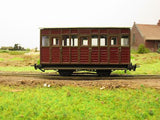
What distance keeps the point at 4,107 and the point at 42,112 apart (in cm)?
162

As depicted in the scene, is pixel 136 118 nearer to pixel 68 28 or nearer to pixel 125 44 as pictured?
pixel 125 44

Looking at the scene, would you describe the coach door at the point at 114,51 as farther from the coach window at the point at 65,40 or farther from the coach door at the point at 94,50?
the coach window at the point at 65,40

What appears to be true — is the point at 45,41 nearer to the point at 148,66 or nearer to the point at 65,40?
the point at 65,40

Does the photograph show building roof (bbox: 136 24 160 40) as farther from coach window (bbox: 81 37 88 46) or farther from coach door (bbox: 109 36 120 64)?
coach window (bbox: 81 37 88 46)

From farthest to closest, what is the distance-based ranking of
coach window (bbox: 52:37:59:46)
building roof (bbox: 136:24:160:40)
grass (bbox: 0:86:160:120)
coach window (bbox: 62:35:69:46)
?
building roof (bbox: 136:24:160:40), coach window (bbox: 52:37:59:46), coach window (bbox: 62:35:69:46), grass (bbox: 0:86:160:120)

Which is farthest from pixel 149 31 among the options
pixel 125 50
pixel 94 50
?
A: pixel 94 50

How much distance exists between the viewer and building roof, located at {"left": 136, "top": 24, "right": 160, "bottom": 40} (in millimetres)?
39287

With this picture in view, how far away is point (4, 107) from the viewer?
7090 mm

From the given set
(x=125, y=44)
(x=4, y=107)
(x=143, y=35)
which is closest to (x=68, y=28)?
(x=125, y=44)

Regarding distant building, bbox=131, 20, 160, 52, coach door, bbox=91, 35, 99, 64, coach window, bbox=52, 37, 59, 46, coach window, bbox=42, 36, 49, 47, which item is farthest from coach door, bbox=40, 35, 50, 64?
distant building, bbox=131, 20, 160, 52

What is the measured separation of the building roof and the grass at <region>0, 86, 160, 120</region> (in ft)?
108

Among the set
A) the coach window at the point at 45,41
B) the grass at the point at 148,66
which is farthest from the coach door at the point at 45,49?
the grass at the point at 148,66

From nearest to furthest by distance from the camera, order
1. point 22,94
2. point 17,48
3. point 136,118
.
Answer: point 136,118 < point 22,94 < point 17,48

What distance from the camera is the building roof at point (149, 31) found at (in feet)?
129
